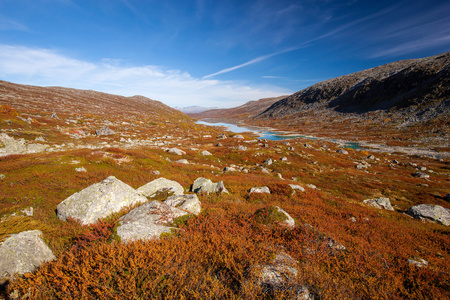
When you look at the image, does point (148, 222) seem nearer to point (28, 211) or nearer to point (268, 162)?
point (28, 211)

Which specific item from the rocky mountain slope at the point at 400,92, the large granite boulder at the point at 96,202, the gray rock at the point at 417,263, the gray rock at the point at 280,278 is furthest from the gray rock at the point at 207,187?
the rocky mountain slope at the point at 400,92

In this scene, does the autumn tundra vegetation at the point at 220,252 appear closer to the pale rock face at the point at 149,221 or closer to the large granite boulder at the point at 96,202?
the pale rock face at the point at 149,221

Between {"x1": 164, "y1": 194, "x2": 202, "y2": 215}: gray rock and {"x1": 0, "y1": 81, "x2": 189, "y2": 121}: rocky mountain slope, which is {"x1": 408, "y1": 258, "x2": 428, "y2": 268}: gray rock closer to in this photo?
{"x1": 164, "y1": 194, "x2": 202, "y2": 215}: gray rock

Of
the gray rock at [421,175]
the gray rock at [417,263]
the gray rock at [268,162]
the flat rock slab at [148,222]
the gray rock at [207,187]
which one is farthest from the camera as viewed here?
the gray rock at [268,162]

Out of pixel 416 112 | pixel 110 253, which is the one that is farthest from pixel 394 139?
pixel 110 253

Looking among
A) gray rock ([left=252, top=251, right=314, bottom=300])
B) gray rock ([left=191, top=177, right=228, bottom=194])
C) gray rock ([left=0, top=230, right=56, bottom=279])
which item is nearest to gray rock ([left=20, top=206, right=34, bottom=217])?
gray rock ([left=0, top=230, right=56, bottom=279])

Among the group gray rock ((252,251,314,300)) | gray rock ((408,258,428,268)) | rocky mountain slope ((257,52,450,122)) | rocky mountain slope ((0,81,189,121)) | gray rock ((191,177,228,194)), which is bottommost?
gray rock ((191,177,228,194))
